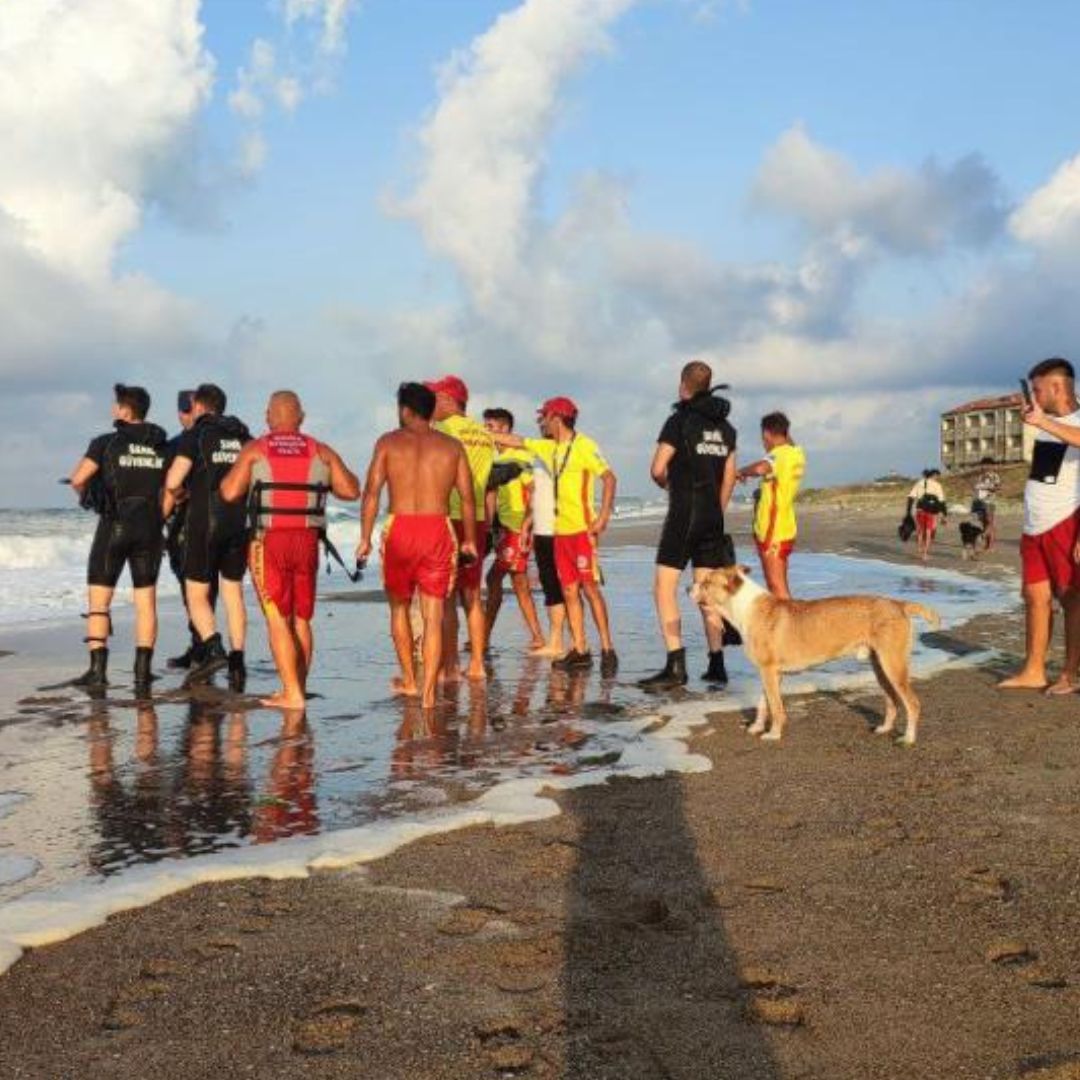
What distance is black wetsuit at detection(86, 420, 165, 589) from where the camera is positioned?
9148 millimetres

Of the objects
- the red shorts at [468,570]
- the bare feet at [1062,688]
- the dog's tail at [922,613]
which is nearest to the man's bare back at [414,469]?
the red shorts at [468,570]

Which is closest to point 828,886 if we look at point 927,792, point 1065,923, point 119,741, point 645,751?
point 1065,923

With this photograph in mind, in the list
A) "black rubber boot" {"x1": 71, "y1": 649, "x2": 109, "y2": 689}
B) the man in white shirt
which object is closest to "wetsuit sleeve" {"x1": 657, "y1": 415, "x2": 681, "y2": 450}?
the man in white shirt

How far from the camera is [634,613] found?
14.5m

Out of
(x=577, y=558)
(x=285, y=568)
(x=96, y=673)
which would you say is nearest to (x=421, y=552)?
(x=285, y=568)

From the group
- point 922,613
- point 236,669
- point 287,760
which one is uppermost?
point 922,613

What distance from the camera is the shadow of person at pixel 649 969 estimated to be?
272 centimetres

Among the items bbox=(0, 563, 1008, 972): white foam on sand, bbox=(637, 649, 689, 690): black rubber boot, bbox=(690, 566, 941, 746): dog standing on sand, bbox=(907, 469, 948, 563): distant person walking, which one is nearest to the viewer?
bbox=(0, 563, 1008, 972): white foam on sand

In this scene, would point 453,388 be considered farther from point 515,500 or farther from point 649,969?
point 649,969

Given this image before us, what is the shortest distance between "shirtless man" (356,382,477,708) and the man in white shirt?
12.9 feet

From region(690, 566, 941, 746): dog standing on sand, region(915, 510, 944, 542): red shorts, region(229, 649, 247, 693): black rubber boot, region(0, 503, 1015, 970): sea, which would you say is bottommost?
region(0, 503, 1015, 970): sea

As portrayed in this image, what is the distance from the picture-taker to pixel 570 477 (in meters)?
9.74

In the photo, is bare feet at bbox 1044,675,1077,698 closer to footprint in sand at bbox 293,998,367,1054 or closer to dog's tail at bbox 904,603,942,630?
dog's tail at bbox 904,603,942,630

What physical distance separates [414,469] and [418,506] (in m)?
0.26
